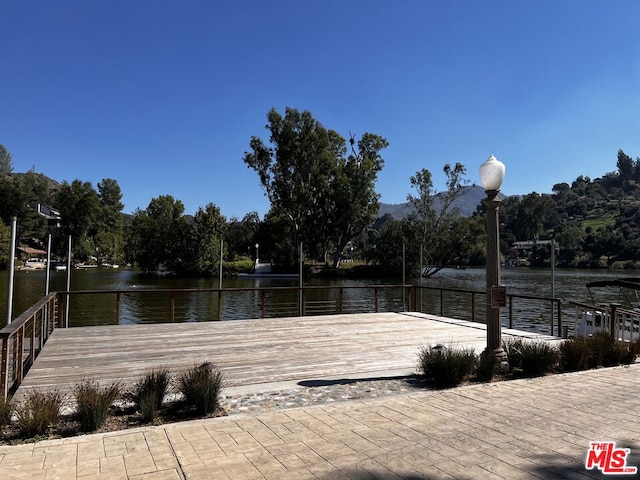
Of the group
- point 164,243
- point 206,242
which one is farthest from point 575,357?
point 164,243

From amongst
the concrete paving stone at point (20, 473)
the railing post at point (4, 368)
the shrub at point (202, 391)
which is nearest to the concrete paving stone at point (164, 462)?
the concrete paving stone at point (20, 473)

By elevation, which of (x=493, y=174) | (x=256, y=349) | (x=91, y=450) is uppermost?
(x=493, y=174)

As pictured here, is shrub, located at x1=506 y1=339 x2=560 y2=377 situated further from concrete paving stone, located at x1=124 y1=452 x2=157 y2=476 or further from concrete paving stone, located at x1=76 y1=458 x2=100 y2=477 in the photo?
concrete paving stone, located at x1=76 y1=458 x2=100 y2=477

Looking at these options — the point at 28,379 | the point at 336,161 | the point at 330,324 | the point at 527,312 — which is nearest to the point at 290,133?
the point at 336,161

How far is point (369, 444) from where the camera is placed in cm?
308

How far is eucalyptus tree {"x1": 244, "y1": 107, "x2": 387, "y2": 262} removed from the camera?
4309cm

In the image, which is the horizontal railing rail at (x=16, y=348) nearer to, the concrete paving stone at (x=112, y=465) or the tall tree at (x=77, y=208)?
the concrete paving stone at (x=112, y=465)

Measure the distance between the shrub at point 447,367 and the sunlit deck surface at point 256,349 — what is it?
466mm

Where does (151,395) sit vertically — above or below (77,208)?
below

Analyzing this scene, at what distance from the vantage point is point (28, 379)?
491cm

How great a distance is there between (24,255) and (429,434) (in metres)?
82.7

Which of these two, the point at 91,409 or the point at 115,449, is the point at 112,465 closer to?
the point at 115,449

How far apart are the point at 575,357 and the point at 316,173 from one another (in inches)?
1553

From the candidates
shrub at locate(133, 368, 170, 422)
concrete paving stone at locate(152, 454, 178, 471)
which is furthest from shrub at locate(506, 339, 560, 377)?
concrete paving stone at locate(152, 454, 178, 471)
